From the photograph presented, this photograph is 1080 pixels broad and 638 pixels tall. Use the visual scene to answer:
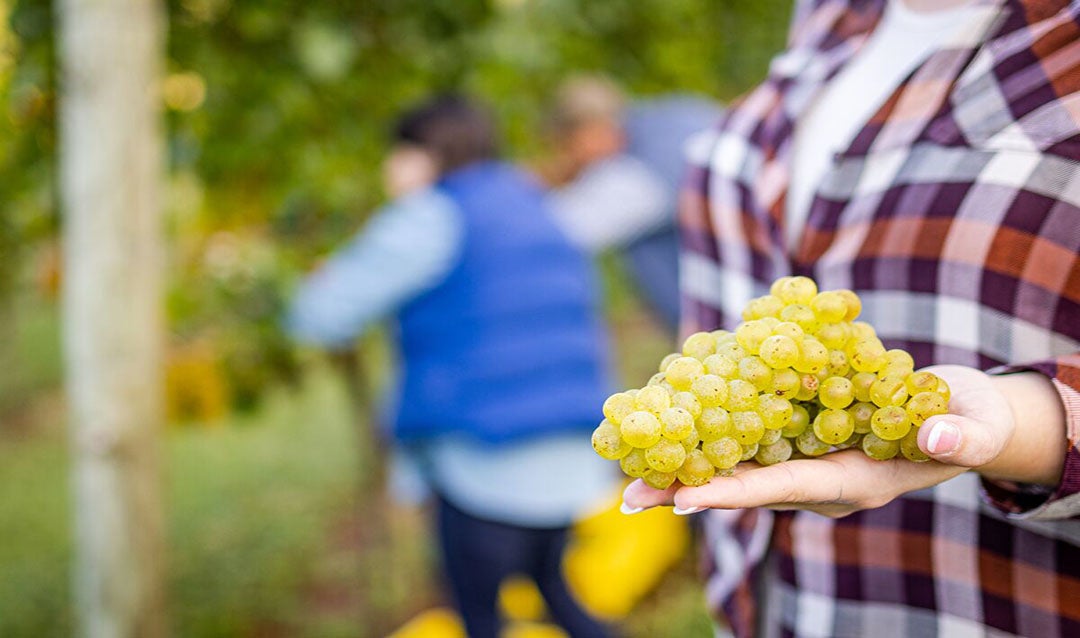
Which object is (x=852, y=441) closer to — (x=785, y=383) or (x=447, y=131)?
(x=785, y=383)

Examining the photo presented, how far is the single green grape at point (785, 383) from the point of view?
2.84ft

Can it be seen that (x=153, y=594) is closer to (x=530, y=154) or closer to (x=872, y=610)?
(x=872, y=610)

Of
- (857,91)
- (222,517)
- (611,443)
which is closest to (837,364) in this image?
(611,443)

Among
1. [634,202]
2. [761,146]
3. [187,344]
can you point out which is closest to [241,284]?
[187,344]

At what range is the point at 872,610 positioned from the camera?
116 centimetres

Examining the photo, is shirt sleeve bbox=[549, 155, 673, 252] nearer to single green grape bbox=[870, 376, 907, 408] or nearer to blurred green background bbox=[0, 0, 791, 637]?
blurred green background bbox=[0, 0, 791, 637]

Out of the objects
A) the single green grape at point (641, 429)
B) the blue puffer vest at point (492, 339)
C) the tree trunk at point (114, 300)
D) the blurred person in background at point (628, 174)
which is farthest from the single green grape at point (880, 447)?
the blurred person in background at point (628, 174)

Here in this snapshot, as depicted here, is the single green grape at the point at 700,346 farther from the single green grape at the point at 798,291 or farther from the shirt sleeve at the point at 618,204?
the shirt sleeve at the point at 618,204

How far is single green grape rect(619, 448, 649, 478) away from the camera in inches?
32.5

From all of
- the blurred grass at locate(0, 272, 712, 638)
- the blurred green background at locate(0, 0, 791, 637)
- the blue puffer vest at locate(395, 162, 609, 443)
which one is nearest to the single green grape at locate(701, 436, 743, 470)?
the blue puffer vest at locate(395, 162, 609, 443)

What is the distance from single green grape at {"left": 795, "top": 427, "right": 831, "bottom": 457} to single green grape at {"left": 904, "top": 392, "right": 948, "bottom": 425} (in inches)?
3.9

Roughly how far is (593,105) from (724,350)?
2814mm

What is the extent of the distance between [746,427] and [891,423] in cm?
13

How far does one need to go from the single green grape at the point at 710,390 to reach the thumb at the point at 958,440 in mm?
179
